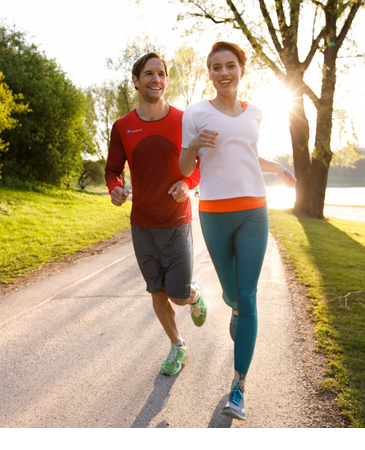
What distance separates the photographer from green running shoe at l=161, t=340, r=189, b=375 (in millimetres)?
2961

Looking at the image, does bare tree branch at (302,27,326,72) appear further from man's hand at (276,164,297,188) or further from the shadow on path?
the shadow on path

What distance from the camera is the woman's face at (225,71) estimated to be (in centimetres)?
256

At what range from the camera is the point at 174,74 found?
107 ft

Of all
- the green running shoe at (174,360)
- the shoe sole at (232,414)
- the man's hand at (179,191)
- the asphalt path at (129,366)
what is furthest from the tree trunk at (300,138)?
the shoe sole at (232,414)

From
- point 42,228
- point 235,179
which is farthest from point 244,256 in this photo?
point 42,228

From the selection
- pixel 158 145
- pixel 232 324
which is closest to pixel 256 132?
pixel 158 145

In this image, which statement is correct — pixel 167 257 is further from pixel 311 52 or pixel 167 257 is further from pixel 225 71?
pixel 311 52

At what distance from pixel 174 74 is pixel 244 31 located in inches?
800

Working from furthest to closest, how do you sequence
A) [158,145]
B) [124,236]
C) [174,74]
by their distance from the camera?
[174,74]
[124,236]
[158,145]

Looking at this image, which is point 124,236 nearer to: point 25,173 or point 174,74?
point 25,173

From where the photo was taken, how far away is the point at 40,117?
1895cm

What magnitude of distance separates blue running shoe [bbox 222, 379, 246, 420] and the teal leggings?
14 centimetres

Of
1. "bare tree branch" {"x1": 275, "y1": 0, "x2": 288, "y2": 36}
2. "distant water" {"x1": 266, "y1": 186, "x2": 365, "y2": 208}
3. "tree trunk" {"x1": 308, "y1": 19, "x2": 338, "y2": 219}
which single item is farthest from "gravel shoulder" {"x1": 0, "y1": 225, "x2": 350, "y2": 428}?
"distant water" {"x1": 266, "y1": 186, "x2": 365, "y2": 208}
